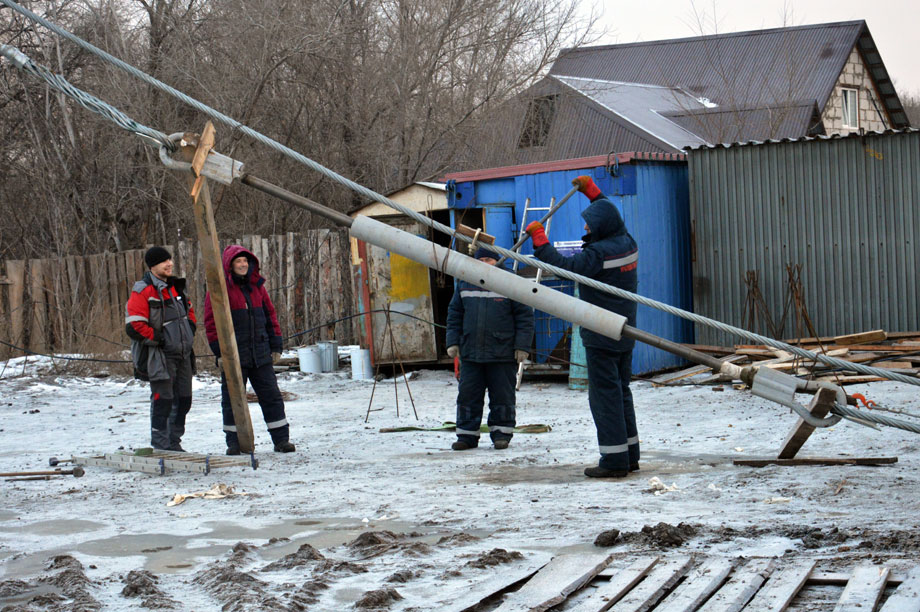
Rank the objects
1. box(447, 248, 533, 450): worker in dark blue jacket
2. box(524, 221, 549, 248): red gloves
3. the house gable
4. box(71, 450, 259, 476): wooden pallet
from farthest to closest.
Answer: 1. the house gable
2. box(447, 248, 533, 450): worker in dark blue jacket
3. box(71, 450, 259, 476): wooden pallet
4. box(524, 221, 549, 248): red gloves

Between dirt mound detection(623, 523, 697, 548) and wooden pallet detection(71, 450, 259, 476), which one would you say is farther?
wooden pallet detection(71, 450, 259, 476)

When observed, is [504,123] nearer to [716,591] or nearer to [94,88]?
[94,88]

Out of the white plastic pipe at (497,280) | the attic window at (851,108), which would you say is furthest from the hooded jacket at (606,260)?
the attic window at (851,108)

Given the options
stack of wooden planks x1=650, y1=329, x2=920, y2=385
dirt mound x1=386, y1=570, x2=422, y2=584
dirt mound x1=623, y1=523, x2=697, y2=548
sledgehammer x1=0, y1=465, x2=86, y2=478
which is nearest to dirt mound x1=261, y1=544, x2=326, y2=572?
dirt mound x1=386, y1=570, x2=422, y2=584

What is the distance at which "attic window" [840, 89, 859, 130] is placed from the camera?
111 ft

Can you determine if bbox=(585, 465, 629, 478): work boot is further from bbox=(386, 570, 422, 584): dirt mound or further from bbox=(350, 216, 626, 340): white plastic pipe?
bbox=(386, 570, 422, 584): dirt mound

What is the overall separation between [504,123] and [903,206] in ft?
36.9

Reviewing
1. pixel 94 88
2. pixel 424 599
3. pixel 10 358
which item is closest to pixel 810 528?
pixel 424 599

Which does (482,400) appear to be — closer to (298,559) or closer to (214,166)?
(214,166)

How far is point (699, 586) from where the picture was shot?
4539 mm

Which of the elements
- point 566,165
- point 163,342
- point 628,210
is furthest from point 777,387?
point 566,165

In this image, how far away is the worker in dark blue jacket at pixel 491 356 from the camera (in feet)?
29.8

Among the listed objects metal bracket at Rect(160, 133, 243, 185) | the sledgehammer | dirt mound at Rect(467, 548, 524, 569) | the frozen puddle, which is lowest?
the frozen puddle

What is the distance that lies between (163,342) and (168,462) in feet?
3.51
